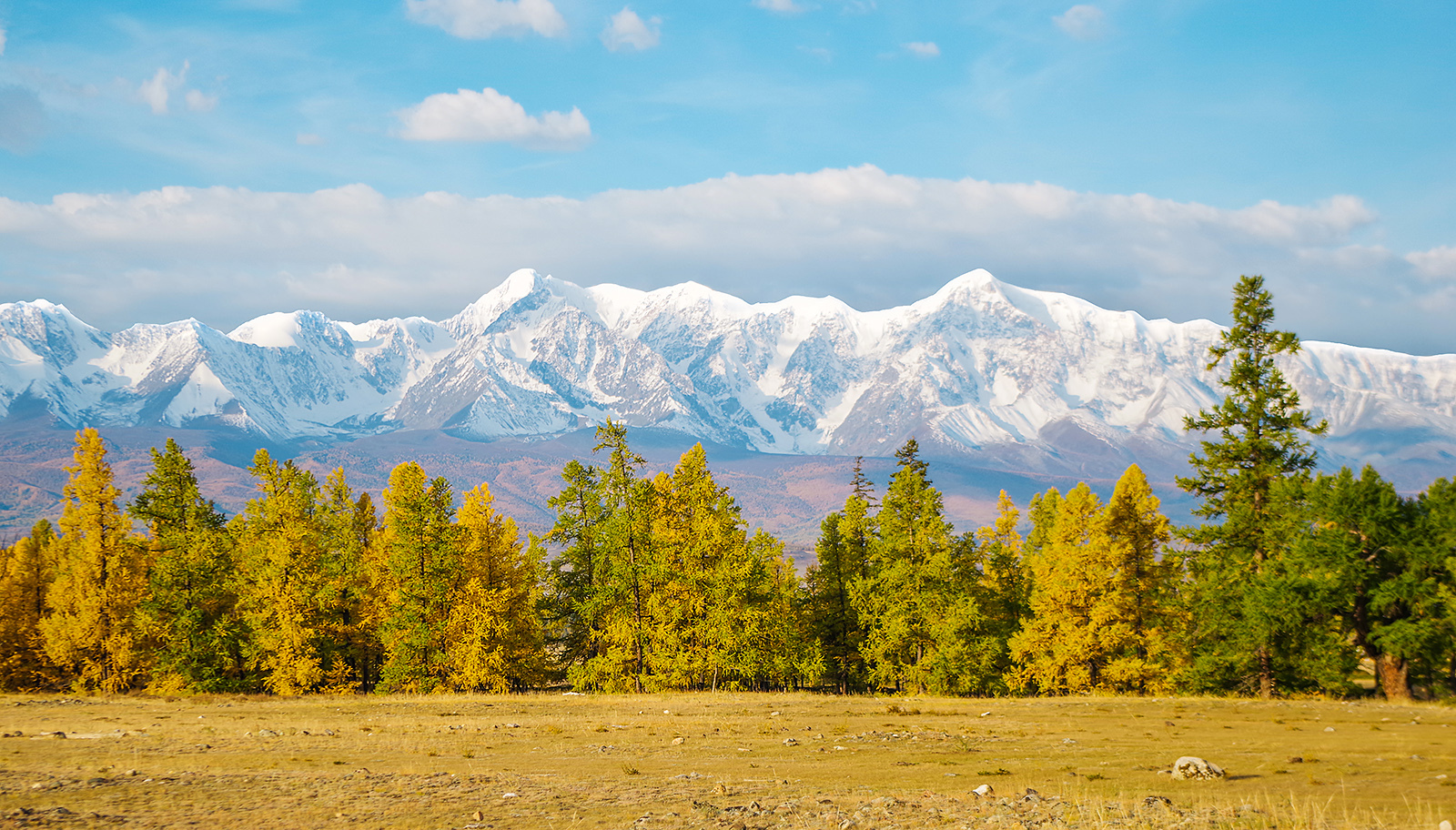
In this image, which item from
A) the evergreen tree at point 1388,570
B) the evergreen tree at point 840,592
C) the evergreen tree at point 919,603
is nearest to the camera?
the evergreen tree at point 1388,570

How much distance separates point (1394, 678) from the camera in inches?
1813

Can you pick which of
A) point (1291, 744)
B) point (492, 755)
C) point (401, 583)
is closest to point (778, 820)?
point (492, 755)

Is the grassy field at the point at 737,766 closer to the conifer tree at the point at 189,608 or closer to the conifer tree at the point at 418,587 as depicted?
the conifer tree at the point at 189,608

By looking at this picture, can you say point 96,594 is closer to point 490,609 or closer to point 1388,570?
point 490,609

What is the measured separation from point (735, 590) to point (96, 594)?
118 feet

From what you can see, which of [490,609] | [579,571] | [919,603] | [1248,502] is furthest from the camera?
[579,571]

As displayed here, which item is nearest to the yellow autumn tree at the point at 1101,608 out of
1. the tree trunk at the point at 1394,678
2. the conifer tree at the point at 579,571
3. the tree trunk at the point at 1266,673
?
the tree trunk at the point at 1266,673

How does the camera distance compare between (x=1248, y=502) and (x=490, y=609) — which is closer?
(x=1248, y=502)

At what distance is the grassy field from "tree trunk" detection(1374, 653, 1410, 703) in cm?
805

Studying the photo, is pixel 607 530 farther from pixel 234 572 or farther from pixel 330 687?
pixel 234 572

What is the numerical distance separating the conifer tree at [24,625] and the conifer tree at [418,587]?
66.6 ft

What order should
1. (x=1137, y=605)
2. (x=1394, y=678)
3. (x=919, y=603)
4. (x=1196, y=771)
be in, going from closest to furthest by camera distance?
(x=1196, y=771), (x=1394, y=678), (x=1137, y=605), (x=919, y=603)

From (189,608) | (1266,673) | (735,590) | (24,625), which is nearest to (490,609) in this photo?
(735,590)

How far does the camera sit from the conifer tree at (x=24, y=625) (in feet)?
187
